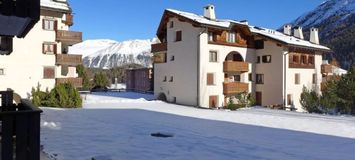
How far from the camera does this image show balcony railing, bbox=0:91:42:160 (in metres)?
5.63

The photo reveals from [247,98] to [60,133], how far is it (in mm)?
27915

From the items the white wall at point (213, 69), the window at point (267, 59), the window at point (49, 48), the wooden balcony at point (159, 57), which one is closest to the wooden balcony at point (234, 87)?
the white wall at point (213, 69)

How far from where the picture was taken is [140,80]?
2313 inches

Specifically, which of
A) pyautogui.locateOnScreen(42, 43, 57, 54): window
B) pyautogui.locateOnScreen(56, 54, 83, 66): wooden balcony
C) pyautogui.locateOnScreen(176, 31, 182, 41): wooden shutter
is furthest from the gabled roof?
pyautogui.locateOnScreen(176, 31, 182, 41): wooden shutter

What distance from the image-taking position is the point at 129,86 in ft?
206

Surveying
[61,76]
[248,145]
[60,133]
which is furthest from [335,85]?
[60,133]

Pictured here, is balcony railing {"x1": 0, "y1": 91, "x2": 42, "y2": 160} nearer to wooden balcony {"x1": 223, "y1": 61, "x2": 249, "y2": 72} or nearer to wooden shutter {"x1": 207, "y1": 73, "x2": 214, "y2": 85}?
wooden shutter {"x1": 207, "y1": 73, "x2": 214, "y2": 85}

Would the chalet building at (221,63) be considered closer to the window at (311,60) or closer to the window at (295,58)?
the window at (295,58)

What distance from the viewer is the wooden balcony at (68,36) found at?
3393cm

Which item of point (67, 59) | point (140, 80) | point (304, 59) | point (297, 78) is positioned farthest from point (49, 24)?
point (304, 59)

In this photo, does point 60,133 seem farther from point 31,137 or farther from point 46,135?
point 31,137

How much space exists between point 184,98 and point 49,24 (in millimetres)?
14378

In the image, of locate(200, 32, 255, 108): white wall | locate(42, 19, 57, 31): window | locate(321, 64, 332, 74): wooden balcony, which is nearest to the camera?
locate(42, 19, 57, 31): window

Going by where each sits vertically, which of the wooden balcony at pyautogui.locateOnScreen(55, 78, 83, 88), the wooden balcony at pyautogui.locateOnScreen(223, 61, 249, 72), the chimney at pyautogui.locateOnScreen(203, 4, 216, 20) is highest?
the chimney at pyautogui.locateOnScreen(203, 4, 216, 20)
